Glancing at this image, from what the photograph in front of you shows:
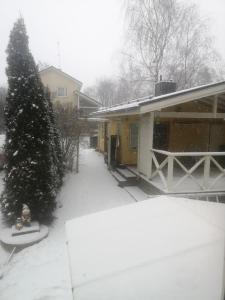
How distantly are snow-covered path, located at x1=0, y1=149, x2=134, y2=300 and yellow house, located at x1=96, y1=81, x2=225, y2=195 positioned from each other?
1342mm

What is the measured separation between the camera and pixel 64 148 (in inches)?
376

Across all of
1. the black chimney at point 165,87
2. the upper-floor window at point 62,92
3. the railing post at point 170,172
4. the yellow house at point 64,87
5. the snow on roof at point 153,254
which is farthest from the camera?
the upper-floor window at point 62,92

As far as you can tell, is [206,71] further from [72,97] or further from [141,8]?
[72,97]

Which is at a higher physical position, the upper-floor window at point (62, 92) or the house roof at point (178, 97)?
the upper-floor window at point (62, 92)

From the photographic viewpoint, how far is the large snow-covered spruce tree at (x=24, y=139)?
5098 millimetres

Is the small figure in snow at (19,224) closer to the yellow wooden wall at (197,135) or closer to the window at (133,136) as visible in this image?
the window at (133,136)

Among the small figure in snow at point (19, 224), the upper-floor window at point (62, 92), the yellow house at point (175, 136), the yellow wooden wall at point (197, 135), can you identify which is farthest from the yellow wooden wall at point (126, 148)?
the upper-floor window at point (62, 92)

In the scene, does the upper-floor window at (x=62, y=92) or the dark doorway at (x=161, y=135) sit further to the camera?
the upper-floor window at (x=62, y=92)

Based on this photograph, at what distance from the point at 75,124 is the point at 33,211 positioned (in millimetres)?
4597


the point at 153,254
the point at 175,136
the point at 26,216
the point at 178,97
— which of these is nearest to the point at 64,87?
the point at 175,136

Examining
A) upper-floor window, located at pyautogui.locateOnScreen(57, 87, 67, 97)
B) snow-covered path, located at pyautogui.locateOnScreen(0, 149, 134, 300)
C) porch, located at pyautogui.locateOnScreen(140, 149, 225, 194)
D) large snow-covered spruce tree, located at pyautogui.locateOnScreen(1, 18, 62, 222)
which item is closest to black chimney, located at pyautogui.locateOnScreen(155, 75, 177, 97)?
porch, located at pyautogui.locateOnScreen(140, 149, 225, 194)

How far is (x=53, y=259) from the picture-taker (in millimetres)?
4160

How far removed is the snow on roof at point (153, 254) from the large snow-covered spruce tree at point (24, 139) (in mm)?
3595

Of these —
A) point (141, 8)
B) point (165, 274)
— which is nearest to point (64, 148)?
point (141, 8)
